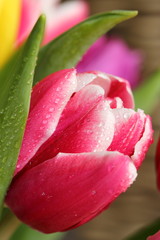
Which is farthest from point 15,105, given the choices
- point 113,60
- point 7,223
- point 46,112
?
point 113,60

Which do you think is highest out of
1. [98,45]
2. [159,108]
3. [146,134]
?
[146,134]

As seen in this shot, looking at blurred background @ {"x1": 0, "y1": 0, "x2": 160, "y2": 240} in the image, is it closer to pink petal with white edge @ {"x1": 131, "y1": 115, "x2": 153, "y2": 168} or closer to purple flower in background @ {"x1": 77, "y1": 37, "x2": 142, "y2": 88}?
purple flower in background @ {"x1": 77, "y1": 37, "x2": 142, "y2": 88}

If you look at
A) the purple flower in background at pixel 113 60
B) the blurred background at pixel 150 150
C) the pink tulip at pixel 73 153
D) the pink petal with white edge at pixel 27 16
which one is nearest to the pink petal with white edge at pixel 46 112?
the pink tulip at pixel 73 153

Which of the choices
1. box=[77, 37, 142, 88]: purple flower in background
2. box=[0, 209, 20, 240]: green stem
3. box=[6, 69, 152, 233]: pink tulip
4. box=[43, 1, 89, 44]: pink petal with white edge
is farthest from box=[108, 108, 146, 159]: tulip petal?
box=[77, 37, 142, 88]: purple flower in background

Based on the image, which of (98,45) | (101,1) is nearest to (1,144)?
(98,45)

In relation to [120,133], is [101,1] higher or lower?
lower

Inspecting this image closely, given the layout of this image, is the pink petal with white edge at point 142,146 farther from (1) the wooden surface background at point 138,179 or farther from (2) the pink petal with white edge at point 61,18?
(1) the wooden surface background at point 138,179

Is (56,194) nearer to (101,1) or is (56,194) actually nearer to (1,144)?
(1,144)

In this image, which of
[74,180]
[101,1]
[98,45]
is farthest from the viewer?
[101,1]
